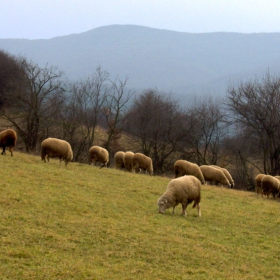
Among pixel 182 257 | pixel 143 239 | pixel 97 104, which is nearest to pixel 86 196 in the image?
pixel 143 239

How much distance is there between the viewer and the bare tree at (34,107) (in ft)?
123

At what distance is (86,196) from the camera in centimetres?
1410

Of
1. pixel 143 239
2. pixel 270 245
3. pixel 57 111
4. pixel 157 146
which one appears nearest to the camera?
pixel 143 239

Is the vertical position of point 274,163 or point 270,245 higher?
point 274,163

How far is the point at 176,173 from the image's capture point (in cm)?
2291

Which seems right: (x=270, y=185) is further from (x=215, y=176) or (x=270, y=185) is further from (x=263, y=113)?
(x=263, y=113)

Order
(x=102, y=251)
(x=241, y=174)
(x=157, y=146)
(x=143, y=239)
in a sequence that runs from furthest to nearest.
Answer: (x=157, y=146) → (x=241, y=174) → (x=143, y=239) → (x=102, y=251)

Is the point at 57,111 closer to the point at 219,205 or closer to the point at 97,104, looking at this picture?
the point at 97,104

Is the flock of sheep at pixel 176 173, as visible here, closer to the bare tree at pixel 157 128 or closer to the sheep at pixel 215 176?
the sheep at pixel 215 176

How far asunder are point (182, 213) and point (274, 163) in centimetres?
2697

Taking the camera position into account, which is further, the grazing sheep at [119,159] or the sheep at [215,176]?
the grazing sheep at [119,159]

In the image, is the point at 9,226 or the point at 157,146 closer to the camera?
the point at 9,226

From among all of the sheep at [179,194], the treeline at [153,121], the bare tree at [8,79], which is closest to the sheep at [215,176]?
the sheep at [179,194]

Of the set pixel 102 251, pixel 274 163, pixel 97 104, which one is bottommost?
pixel 102 251
